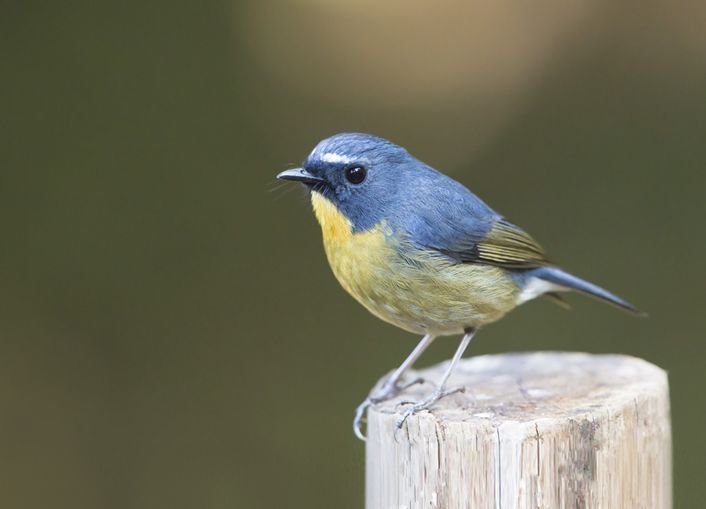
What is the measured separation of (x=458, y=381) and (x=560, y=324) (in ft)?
9.45

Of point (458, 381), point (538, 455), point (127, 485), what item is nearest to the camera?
point (538, 455)

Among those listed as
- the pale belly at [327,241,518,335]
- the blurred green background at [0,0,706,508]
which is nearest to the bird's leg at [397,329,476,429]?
the pale belly at [327,241,518,335]

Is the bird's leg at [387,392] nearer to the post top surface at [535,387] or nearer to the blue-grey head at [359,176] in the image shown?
the post top surface at [535,387]

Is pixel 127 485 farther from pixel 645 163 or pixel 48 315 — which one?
pixel 645 163

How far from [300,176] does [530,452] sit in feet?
4.82

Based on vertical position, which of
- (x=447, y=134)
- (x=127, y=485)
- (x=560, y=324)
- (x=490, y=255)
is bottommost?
(x=127, y=485)

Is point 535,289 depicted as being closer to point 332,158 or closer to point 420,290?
point 420,290

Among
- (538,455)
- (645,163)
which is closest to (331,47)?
(645,163)

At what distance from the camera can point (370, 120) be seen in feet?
23.3

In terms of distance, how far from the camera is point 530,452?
2.76 meters

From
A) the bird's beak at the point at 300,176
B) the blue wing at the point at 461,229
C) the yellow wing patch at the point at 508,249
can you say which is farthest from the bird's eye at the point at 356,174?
the yellow wing patch at the point at 508,249

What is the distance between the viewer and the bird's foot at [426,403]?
9.98 ft

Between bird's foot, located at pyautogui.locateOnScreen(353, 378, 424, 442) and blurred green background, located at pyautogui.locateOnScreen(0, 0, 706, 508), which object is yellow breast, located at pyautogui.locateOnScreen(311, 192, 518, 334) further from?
blurred green background, located at pyautogui.locateOnScreen(0, 0, 706, 508)

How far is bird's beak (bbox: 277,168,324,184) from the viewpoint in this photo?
11.9 ft
